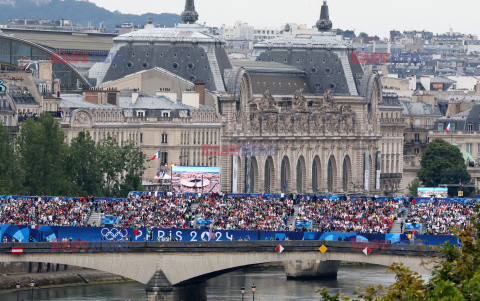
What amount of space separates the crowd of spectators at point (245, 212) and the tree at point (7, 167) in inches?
498

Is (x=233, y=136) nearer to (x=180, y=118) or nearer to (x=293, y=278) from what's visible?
(x=180, y=118)

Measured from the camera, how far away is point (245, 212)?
11612 centimetres

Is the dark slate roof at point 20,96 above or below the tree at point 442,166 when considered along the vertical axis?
above

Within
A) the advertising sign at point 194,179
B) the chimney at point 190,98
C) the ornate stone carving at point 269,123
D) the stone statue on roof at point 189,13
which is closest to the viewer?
the advertising sign at point 194,179

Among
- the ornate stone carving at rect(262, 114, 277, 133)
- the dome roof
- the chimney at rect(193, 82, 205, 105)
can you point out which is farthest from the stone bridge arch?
the dome roof

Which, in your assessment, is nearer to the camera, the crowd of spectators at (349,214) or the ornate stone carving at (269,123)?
the crowd of spectators at (349,214)

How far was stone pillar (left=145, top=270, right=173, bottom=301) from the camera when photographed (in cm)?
10575

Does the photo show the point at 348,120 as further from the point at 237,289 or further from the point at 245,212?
the point at 245,212

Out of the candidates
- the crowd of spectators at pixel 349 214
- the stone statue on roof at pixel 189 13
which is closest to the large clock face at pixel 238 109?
the stone statue on roof at pixel 189 13

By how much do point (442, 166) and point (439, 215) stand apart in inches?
2918

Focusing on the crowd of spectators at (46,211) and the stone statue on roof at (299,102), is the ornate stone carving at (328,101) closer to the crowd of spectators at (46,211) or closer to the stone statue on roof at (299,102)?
the stone statue on roof at (299,102)

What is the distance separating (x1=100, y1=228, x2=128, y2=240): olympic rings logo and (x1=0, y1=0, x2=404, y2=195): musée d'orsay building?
50.9m

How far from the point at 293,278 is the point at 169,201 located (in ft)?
63.0

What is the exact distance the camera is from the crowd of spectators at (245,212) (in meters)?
114
